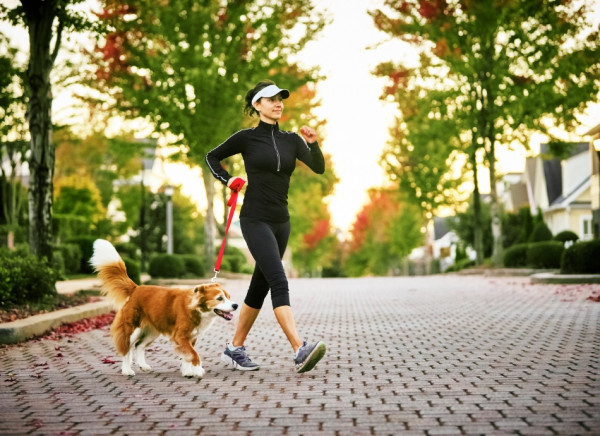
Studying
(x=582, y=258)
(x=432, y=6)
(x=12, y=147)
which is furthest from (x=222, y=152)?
(x=12, y=147)

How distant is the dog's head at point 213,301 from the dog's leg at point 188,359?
31 centimetres

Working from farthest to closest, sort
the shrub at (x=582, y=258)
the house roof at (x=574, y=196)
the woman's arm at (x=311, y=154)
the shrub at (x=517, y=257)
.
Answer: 1. the house roof at (x=574, y=196)
2. the shrub at (x=517, y=257)
3. the shrub at (x=582, y=258)
4. the woman's arm at (x=311, y=154)

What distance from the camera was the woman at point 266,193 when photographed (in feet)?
22.5

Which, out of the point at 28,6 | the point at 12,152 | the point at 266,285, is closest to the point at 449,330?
the point at 266,285

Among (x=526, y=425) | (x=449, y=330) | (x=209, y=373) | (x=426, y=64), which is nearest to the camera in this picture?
(x=526, y=425)

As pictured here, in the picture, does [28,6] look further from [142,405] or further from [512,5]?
[512,5]

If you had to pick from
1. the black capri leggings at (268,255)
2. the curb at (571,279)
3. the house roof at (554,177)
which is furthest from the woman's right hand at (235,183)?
the house roof at (554,177)

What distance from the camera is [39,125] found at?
14906 mm

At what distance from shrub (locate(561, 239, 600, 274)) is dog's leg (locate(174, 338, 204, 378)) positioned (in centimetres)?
1702

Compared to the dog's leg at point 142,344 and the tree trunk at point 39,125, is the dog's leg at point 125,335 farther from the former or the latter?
the tree trunk at point 39,125

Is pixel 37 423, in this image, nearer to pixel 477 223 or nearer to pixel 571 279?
pixel 571 279

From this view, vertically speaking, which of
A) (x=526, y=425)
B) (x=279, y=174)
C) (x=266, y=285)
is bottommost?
(x=526, y=425)

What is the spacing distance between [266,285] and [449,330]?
13.1 ft

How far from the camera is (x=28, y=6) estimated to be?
14.8 meters
